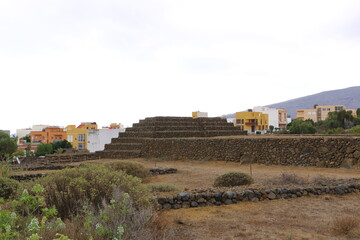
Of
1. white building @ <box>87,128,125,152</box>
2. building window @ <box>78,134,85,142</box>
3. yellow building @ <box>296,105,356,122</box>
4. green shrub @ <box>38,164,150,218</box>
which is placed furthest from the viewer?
yellow building @ <box>296,105,356,122</box>

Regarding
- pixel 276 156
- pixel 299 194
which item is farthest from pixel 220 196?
pixel 276 156

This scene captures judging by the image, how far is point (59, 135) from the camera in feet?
271

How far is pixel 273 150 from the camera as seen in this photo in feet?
64.2

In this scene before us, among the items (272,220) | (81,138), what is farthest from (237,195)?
(81,138)

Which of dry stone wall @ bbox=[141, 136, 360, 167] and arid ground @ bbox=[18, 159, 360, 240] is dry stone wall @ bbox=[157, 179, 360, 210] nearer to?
arid ground @ bbox=[18, 159, 360, 240]

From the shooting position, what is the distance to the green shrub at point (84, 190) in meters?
5.79

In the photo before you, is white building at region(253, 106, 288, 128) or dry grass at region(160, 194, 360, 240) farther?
white building at region(253, 106, 288, 128)

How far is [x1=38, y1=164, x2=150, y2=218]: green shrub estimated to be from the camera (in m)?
5.79

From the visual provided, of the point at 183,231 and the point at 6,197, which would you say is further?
the point at 6,197

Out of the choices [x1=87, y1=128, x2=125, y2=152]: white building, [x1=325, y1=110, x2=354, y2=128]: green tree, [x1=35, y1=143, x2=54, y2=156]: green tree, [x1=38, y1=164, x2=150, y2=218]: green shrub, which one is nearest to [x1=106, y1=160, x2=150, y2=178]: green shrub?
[x1=38, y1=164, x2=150, y2=218]: green shrub

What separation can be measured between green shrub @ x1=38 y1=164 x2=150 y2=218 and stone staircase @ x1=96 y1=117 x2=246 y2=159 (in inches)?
933

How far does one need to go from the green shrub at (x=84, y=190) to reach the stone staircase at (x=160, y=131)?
933 inches

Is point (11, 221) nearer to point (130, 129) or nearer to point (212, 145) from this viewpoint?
point (212, 145)

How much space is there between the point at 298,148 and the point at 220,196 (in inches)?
449
